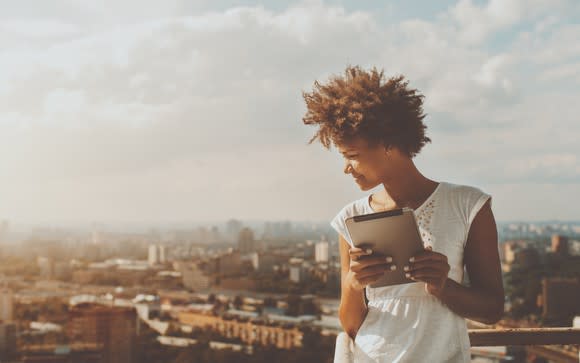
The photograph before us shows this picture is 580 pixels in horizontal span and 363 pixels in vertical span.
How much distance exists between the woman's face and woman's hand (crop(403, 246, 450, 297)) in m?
0.20

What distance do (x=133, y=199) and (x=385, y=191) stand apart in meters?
24.5

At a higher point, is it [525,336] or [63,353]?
[525,336]

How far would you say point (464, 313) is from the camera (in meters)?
1.01

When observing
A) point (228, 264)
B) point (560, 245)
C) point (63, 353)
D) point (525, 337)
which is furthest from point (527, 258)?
point (525, 337)

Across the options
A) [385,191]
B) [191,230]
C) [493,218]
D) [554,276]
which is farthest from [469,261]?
[191,230]

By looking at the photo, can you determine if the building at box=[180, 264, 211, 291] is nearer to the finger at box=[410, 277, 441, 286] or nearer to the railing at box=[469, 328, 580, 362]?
the railing at box=[469, 328, 580, 362]

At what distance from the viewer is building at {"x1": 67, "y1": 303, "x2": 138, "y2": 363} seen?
27.5 feet

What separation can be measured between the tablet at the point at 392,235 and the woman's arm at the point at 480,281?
0.24 feet

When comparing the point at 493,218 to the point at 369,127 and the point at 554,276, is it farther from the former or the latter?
the point at 554,276

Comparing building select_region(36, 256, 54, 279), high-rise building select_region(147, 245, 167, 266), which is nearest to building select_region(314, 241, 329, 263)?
high-rise building select_region(147, 245, 167, 266)

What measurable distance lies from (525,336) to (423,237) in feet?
2.41

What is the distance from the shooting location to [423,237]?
3.45 ft

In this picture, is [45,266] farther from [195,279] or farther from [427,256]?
[427,256]

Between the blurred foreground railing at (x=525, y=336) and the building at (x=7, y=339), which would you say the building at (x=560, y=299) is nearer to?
the building at (x=7, y=339)
